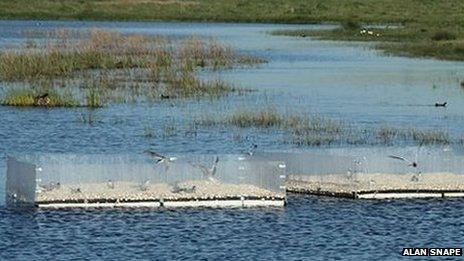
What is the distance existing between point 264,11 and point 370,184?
113 m

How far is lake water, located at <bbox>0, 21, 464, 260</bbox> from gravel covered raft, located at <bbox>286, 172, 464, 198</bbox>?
68 centimetres

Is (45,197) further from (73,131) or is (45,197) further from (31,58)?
(31,58)

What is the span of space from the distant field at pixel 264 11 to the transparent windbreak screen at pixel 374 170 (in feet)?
249

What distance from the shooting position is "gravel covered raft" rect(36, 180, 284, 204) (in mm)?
34438

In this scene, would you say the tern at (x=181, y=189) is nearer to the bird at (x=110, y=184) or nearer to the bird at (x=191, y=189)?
the bird at (x=191, y=189)

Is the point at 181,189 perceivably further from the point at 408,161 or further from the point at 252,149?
the point at 252,149

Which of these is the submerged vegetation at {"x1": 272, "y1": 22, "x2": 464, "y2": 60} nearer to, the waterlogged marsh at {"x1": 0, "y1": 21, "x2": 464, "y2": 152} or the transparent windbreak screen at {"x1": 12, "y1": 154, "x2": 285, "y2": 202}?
the waterlogged marsh at {"x1": 0, "y1": 21, "x2": 464, "y2": 152}

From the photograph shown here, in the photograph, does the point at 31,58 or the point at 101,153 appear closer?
the point at 101,153

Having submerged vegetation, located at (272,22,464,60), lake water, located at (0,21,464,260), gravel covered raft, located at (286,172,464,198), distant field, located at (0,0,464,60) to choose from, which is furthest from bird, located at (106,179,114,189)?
distant field, located at (0,0,464,60)

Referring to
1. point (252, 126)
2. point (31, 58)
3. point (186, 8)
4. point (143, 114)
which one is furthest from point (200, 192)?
point (186, 8)

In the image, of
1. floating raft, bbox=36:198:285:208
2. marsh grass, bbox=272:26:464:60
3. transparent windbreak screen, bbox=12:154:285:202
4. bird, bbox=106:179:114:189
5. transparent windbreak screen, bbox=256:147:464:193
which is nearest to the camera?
floating raft, bbox=36:198:285:208

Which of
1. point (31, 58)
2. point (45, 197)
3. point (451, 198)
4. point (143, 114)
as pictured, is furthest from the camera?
point (31, 58)

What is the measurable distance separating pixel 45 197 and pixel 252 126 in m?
18.1

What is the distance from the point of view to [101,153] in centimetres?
4519
